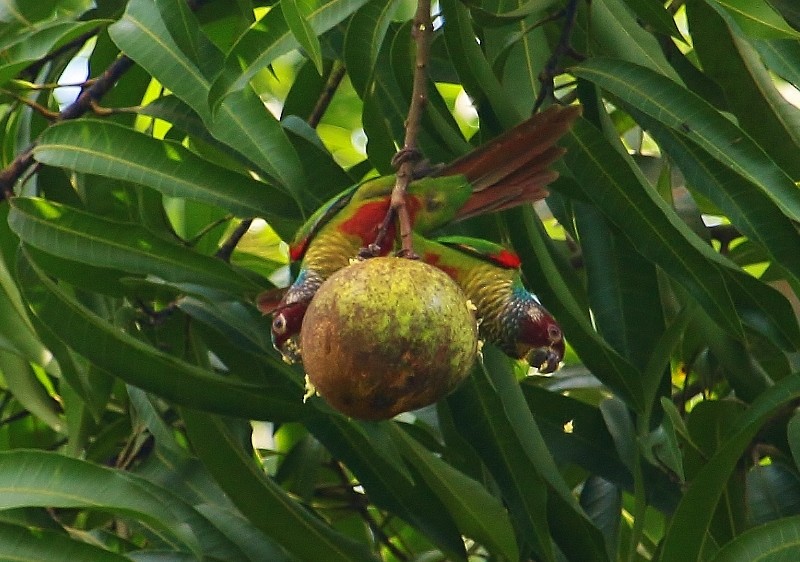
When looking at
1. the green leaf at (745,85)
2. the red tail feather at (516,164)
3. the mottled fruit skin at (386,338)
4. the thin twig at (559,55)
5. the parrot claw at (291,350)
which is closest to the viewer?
the mottled fruit skin at (386,338)

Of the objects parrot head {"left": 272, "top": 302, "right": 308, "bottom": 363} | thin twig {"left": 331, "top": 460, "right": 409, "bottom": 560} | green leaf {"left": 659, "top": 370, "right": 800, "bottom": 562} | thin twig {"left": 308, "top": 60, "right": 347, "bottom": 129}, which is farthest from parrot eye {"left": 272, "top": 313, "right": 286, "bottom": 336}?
thin twig {"left": 331, "top": 460, "right": 409, "bottom": 560}

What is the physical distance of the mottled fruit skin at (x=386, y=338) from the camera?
1.09m

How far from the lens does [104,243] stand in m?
1.73

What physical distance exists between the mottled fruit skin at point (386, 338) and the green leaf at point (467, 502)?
670 millimetres

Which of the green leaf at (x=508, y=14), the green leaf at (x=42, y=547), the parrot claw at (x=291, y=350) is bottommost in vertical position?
the green leaf at (x=42, y=547)

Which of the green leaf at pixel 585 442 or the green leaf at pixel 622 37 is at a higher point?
the green leaf at pixel 622 37

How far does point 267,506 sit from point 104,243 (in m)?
0.40

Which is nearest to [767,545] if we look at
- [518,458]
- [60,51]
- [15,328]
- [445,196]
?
[518,458]

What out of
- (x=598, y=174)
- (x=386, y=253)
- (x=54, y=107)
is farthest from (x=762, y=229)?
(x=54, y=107)

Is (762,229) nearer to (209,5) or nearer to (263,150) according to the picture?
(263,150)

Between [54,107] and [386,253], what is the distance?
1025 millimetres

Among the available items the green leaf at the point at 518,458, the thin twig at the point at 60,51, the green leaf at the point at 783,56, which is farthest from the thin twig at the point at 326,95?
the green leaf at the point at 783,56

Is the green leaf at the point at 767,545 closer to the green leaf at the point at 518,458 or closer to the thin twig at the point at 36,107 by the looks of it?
the green leaf at the point at 518,458

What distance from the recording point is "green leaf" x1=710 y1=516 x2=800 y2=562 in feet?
5.18
